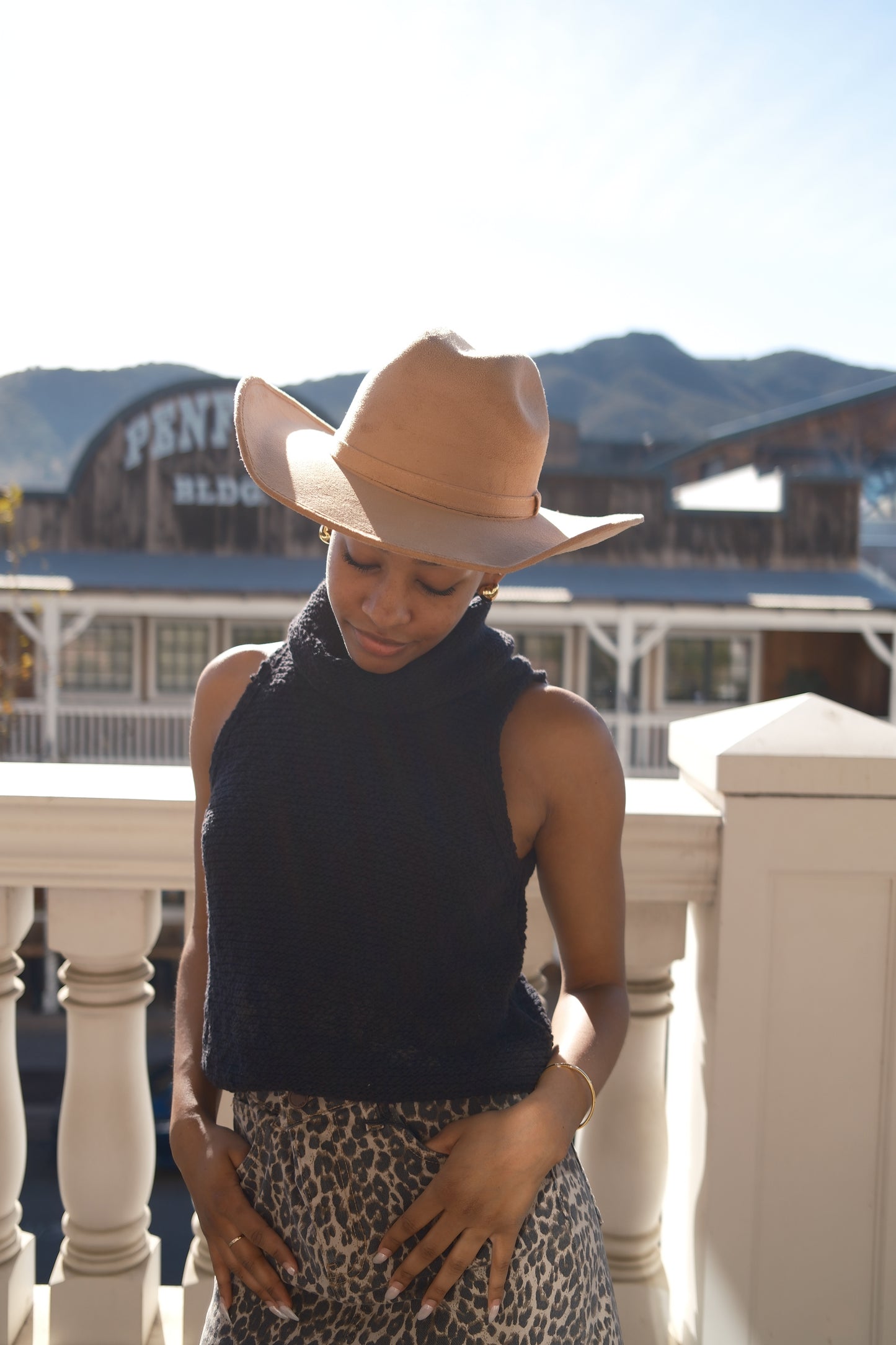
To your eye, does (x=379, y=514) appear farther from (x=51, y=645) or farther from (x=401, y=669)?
(x=51, y=645)

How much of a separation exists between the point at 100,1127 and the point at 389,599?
3.30 ft

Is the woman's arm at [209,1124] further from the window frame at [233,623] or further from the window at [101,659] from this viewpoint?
the window at [101,659]

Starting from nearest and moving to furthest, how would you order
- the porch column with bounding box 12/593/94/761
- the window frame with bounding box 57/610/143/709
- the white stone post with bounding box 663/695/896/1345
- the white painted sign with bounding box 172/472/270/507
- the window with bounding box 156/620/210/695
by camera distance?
the white stone post with bounding box 663/695/896/1345 → the porch column with bounding box 12/593/94/761 → the window frame with bounding box 57/610/143/709 → the window with bounding box 156/620/210/695 → the white painted sign with bounding box 172/472/270/507

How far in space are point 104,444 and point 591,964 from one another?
52.6 ft

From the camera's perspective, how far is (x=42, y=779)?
1.62 m

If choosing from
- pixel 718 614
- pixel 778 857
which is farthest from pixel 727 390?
pixel 778 857

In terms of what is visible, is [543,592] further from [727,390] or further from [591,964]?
[727,390]

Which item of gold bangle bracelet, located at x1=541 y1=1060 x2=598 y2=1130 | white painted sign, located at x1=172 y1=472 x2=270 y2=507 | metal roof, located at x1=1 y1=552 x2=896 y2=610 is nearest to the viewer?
gold bangle bracelet, located at x1=541 y1=1060 x2=598 y2=1130

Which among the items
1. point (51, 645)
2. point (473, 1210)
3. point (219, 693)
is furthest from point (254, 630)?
point (473, 1210)

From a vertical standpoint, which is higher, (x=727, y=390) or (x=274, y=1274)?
(x=727, y=390)

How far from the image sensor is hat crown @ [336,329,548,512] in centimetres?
113

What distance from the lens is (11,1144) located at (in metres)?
1.66

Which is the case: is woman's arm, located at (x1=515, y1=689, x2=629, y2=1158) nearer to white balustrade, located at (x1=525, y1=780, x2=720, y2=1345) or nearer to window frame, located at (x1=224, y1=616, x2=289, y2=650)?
white balustrade, located at (x1=525, y1=780, x2=720, y2=1345)

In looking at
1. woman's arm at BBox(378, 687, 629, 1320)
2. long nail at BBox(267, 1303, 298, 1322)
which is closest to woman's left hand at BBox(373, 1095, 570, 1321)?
woman's arm at BBox(378, 687, 629, 1320)
